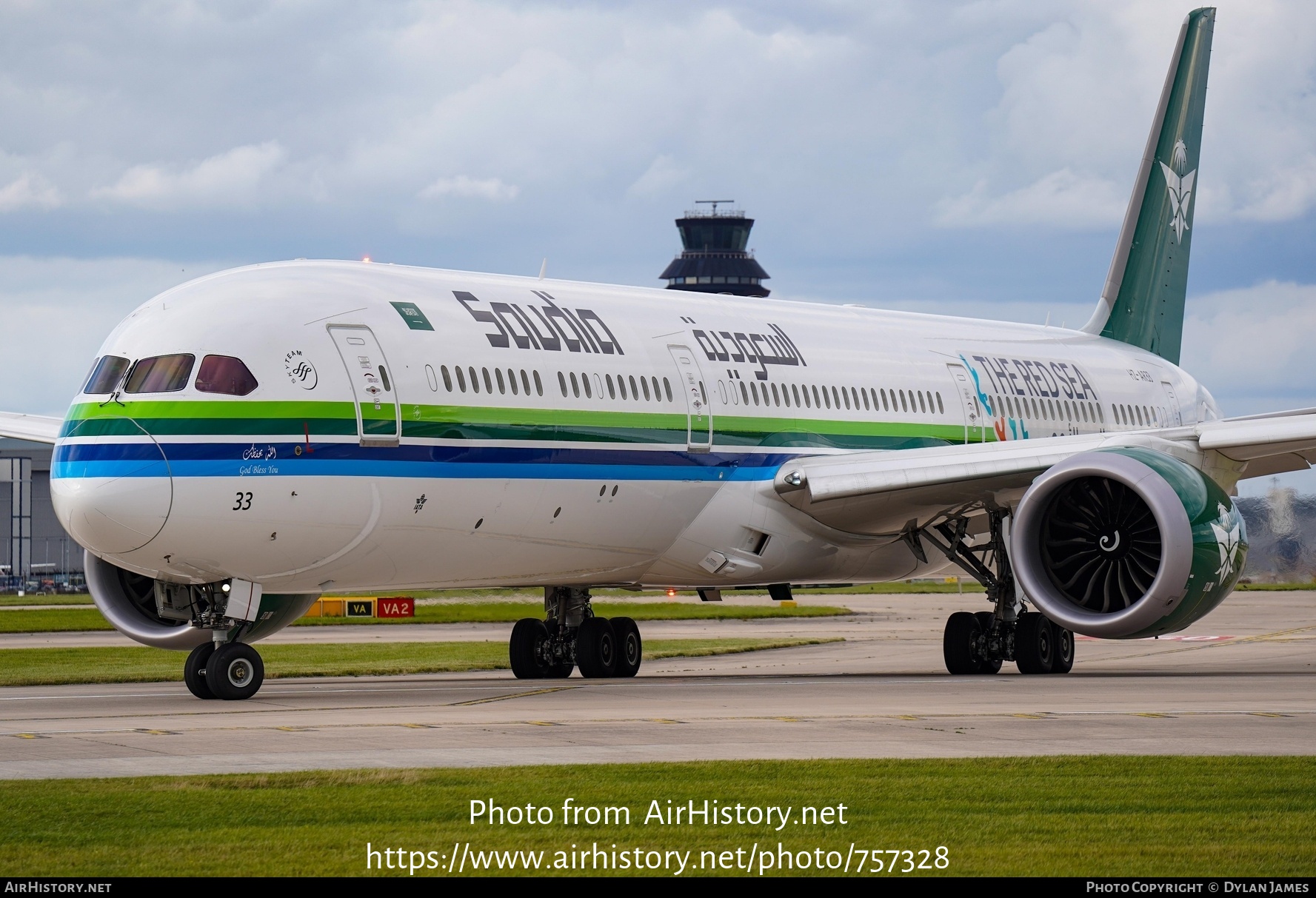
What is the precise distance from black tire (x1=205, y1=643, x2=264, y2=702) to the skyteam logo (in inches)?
815

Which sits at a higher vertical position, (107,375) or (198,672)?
(107,375)

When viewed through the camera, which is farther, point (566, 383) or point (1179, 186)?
point (1179, 186)

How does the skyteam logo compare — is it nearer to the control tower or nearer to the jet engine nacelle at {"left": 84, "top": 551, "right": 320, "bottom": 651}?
the jet engine nacelle at {"left": 84, "top": 551, "right": 320, "bottom": 651}

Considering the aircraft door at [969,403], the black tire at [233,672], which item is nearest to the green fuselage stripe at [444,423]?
the black tire at [233,672]

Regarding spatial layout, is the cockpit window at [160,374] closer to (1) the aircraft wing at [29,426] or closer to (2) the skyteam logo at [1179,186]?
(1) the aircraft wing at [29,426]

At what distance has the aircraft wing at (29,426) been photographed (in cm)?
2427

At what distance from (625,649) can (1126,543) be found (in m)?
7.02

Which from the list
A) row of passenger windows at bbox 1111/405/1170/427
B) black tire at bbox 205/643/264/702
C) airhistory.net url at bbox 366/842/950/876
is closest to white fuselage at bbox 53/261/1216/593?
black tire at bbox 205/643/264/702

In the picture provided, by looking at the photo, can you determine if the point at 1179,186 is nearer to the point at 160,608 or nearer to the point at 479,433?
the point at 479,433

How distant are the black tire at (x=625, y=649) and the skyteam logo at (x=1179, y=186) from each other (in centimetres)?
1509

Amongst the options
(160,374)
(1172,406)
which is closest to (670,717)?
(160,374)

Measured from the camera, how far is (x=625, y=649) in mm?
24188

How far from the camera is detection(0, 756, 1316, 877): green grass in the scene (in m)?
9.30

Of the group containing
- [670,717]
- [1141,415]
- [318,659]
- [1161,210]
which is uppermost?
[1161,210]
